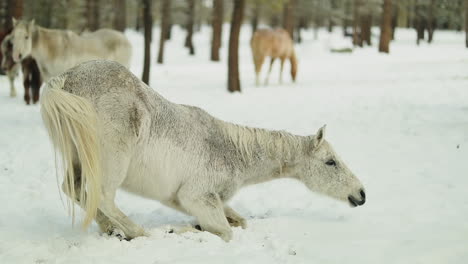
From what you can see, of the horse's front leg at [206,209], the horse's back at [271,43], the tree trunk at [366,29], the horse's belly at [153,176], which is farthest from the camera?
the tree trunk at [366,29]

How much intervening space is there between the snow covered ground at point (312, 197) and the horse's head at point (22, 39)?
4.66 ft

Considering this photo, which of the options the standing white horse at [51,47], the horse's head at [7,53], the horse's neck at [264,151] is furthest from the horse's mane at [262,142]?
the horse's head at [7,53]

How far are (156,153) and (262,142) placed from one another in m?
1.26

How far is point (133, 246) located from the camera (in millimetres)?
4414

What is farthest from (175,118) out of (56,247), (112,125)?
(56,247)

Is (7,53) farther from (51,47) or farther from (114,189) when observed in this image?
(114,189)

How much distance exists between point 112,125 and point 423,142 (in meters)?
6.28

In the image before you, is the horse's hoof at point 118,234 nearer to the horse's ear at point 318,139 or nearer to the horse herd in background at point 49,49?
the horse's ear at point 318,139

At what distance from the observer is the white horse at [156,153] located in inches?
178

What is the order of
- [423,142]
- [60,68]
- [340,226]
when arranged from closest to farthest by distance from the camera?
[340,226] < [423,142] < [60,68]

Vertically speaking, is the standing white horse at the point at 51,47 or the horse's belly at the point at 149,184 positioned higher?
the standing white horse at the point at 51,47

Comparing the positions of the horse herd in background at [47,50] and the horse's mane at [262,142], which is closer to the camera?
the horse's mane at [262,142]

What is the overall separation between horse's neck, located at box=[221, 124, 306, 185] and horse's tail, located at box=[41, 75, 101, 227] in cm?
156

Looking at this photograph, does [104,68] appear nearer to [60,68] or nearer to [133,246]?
[133,246]
